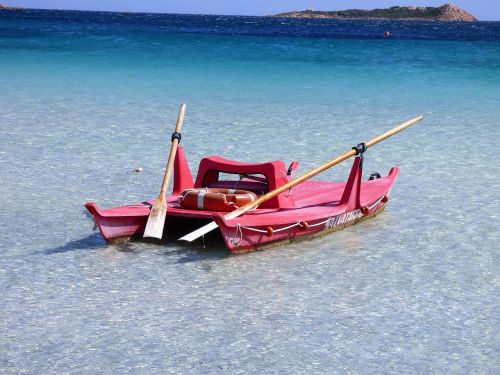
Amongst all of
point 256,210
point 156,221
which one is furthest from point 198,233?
point 256,210

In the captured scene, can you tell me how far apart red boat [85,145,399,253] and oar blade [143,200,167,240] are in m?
0.06

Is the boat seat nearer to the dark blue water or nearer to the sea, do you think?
the sea

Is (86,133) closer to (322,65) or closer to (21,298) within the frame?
(21,298)

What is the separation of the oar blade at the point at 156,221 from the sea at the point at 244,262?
0.68 feet

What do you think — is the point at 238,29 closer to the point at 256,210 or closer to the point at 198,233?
the point at 256,210

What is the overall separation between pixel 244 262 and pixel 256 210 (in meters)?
0.51

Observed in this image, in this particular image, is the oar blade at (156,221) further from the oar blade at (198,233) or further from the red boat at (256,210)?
the oar blade at (198,233)

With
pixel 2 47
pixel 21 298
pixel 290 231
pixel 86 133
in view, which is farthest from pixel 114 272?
pixel 2 47

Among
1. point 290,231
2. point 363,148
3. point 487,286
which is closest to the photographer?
point 487,286

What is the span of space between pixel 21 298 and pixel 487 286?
3185 millimetres

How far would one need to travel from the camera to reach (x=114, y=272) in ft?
22.6

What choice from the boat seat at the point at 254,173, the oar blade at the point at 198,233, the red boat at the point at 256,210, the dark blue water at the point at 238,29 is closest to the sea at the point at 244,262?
the red boat at the point at 256,210

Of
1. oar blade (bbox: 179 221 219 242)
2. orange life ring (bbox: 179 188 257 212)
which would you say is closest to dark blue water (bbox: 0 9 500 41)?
orange life ring (bbox: 179 188 257 212)

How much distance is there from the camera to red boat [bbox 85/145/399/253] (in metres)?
7.13
